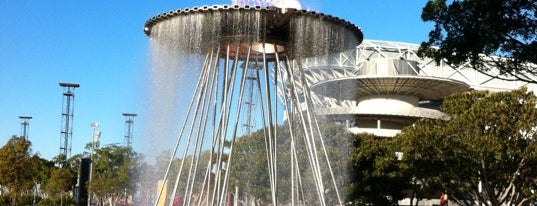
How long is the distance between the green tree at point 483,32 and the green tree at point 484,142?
471 inches

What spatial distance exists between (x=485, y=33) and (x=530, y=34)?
88 centimetres

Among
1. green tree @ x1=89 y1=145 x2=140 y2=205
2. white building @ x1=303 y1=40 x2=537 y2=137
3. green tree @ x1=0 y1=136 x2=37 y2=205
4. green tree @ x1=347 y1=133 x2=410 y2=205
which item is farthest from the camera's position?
white building @ x1=303 y1=40 x2=537 y2=137

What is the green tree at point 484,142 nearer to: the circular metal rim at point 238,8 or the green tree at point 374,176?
the green tree at point 374,176

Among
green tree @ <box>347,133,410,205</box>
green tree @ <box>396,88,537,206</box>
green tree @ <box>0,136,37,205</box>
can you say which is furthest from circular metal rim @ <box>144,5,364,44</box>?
green tree @ <box>0,136,37,205</box>

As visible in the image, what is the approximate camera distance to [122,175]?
45.9 meters

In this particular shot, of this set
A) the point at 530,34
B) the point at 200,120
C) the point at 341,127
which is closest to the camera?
the point at 530,34

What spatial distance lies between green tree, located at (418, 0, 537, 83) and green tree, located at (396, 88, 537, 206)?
1197 centimetres

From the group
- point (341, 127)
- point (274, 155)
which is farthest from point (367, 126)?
point (274, 155)

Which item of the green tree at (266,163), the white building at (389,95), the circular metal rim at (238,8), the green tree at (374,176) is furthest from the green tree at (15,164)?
the circular metal rim at (238,8)

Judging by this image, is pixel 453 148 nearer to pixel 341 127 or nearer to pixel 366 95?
pixel 341 127

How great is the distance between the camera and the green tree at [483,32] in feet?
45.9

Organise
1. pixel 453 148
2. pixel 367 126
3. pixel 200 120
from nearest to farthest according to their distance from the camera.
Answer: pixel 200 120 → pixel 453 148 → pixel 367 126

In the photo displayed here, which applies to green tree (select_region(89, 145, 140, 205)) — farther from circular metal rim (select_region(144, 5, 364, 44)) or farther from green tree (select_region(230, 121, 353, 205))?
circular metal rim (select_region(144, 5, 364, 44))

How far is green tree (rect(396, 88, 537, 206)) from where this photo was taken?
88.5ft
